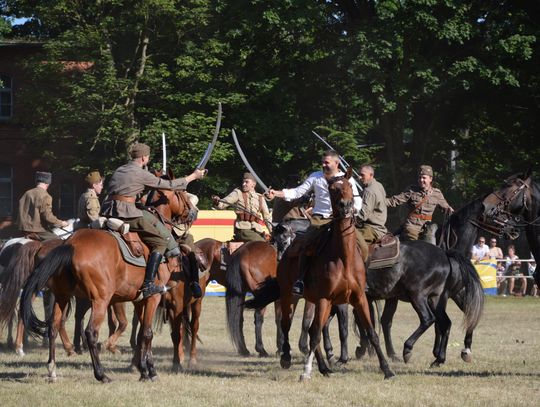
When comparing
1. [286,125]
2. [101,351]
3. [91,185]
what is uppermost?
[286,125]

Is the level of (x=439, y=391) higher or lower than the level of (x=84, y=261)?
lower

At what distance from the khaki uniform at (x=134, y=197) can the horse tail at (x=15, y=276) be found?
1.59m

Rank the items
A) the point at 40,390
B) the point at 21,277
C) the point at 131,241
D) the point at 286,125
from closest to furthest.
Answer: the point at 40,390 → the point at 131,241 → the point at 21,277 → the point at 286,125

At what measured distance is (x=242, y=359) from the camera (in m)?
15.9

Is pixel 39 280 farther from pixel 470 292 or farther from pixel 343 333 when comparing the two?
pixel 470 292

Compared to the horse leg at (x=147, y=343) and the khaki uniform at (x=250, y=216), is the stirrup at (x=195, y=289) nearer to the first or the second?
the horse leg at (x=147, y=343)

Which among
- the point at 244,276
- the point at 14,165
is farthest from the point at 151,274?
the point at 14,165

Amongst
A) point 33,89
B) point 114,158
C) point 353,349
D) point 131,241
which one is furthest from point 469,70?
point 131,241

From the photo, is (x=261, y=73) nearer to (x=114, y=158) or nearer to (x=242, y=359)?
(x=114, y=158)

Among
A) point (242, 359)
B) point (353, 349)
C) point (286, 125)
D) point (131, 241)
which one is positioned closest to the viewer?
point (131, 241)

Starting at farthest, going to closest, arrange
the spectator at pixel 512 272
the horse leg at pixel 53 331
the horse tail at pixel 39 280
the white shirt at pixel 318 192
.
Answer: the spectator at pixel 512 272, the white shirt at pixel 318 192, the horse leg at pixel 53 331, the horse tail at pixel 39 280

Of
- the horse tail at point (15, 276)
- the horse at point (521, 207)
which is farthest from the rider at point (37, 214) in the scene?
the horse at point (521, 207)

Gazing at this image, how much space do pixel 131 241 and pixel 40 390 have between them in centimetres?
213

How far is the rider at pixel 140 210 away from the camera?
1282 centimetres
